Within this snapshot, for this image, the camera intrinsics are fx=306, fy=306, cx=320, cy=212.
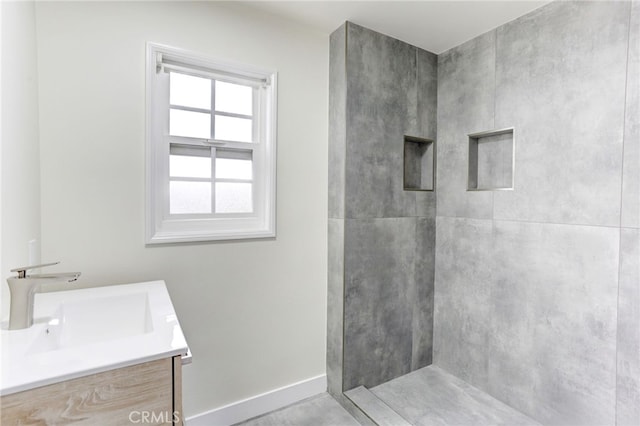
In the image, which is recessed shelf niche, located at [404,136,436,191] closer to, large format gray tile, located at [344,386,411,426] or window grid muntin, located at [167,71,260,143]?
window grid muntin, located at [167,71,260,143]

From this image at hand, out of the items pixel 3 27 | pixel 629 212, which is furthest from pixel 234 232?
pixel 629 212

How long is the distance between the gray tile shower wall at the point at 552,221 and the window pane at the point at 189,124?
1850mm

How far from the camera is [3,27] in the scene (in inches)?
42.2

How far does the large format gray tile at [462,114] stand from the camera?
2.21 metres

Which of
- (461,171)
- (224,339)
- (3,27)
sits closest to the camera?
(3,27)

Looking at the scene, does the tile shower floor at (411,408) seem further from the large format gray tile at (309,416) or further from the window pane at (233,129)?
the window pane at (233,129)

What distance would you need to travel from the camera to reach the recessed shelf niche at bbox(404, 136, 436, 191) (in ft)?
8.46

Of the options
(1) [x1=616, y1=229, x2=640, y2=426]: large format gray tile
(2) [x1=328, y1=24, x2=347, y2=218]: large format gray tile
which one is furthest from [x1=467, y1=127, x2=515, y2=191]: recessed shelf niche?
(2) [x1=328, y1=24, x2=347, y2=218]: large format gray tile

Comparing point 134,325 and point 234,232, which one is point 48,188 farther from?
point 234,232

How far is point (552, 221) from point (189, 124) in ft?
7.49

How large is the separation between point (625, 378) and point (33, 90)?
10.5 feet

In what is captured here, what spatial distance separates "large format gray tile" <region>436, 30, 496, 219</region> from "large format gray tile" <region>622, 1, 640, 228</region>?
2.33ft

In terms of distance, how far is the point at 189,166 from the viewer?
1.88 meters

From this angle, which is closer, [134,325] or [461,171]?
[134,325]
